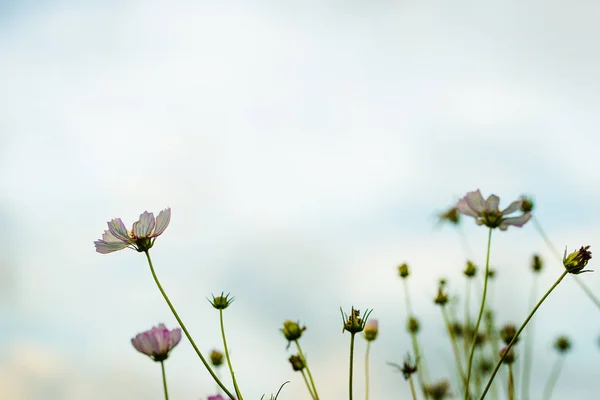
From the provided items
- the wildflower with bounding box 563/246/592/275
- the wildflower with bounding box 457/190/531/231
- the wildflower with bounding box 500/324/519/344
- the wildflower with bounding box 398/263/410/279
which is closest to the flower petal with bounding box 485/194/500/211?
the wildflower with bounding box 457/190/531/231

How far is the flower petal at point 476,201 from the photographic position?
1.42 m

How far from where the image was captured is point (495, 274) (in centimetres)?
256

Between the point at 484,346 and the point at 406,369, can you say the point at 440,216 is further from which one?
the point at 406,369

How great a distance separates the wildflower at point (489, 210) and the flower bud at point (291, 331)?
1.49 ft

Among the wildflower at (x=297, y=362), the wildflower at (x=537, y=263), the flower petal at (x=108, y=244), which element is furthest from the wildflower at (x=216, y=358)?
the wildflower at (x=537, y=263)

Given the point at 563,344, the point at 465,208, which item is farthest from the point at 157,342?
the point at 563,344

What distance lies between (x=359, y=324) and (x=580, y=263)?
1.45ft

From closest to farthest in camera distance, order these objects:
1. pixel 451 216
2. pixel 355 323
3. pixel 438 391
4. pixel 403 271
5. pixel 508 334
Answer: pixel 355 323
pixel 508 334
pixel 403 271
pixel 438 391
pixel 451 216

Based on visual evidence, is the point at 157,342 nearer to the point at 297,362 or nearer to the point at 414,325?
the point at 297,362

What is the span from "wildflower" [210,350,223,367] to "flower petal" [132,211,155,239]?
546 mm

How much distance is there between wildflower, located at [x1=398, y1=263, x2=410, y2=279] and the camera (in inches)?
Result: 79.3

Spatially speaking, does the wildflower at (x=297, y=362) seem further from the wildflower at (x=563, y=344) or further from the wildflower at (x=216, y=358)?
the wildflower at (x=563, y=344)

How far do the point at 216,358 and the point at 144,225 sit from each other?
22.3 inches

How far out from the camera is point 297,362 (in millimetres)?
1413
